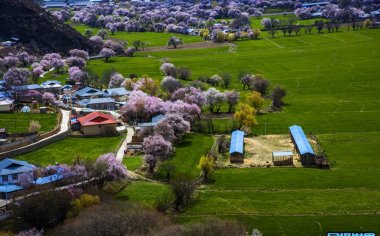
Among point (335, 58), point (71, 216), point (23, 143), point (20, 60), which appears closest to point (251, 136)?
point (23, 143)

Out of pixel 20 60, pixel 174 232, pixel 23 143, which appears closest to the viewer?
pixel 174 232

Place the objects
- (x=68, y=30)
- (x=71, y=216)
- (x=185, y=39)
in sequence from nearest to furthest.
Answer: (x=71, y=216) < (x=68, y=30) < (x=185, y=39)

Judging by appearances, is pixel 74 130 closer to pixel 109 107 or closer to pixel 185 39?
pixel 109 107

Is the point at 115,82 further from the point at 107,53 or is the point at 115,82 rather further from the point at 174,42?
the point at 174,42

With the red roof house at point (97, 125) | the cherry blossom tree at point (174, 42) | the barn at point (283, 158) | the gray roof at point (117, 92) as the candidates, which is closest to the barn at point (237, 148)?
the barn at point (283, 158)

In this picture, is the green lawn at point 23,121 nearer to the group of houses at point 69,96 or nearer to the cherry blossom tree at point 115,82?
the group of houses at point 69,96

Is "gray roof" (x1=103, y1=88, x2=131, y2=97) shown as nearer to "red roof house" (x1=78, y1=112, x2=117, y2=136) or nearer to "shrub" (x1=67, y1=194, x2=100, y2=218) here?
"red roof house" (x1=78, y1=112, x2=117, y2=136)

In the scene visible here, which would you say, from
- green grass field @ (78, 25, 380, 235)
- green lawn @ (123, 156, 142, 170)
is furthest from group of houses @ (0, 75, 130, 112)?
green lawn @ (123, 156, 142, 170)
